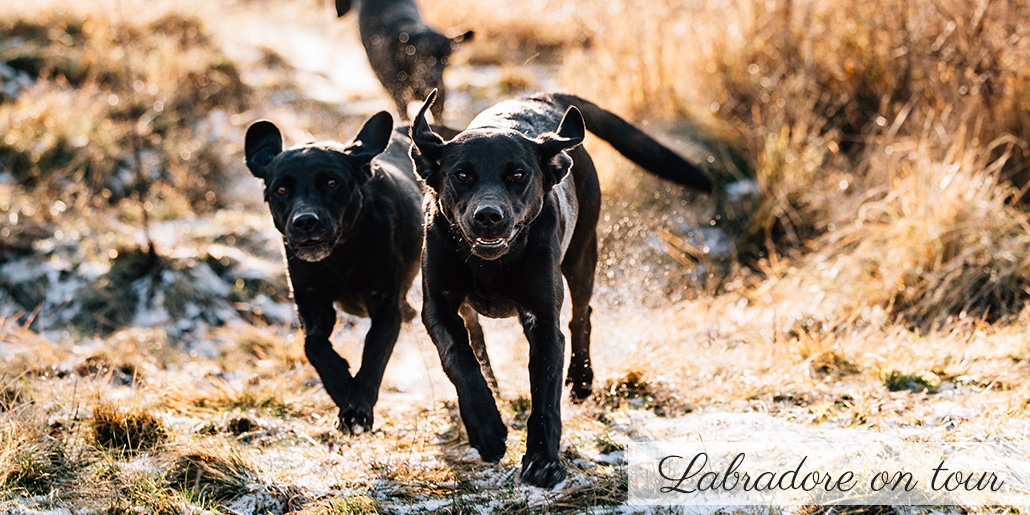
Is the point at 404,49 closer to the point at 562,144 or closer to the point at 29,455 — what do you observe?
the point at 562,144

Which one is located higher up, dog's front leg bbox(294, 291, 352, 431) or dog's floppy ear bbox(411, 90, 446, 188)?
dog's floppy ear bbox(411, 90, 446, 188)

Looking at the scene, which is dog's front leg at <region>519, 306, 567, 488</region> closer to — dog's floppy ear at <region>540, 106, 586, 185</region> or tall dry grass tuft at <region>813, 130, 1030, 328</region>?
dog's floppy ear at <region>540, 106, 586, 185</region>

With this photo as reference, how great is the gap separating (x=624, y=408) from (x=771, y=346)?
1.07 metres

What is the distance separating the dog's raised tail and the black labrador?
2.49 feet

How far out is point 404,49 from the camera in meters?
6.75

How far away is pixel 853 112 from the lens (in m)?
7.50

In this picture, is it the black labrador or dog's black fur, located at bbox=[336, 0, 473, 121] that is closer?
the black labrador

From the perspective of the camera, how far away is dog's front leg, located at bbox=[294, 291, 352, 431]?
13.3ft

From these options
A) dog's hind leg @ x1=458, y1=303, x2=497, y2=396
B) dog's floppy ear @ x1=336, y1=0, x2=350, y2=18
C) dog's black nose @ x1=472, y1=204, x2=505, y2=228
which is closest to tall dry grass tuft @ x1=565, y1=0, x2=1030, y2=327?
dog's floppy ear @ x1=336, y1=0, x2=350, y2=18

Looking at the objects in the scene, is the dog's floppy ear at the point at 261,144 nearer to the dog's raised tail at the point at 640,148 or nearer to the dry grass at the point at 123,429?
the dry grass at the point at 123,429

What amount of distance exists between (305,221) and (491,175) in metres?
0.99

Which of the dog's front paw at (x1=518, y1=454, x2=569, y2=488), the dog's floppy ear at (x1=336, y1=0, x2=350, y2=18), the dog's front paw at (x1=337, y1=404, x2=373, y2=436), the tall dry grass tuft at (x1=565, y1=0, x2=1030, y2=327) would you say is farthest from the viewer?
the dog's floppy ear at (x1=336, y1=0, x2=350, y2=18)

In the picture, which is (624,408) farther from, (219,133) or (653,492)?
(219,133)

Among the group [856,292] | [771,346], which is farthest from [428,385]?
[856,292]
